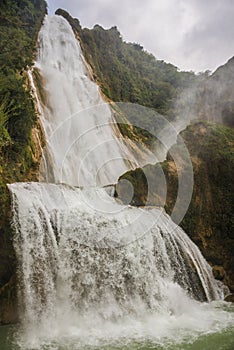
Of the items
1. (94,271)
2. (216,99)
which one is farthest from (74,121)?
(216,99)

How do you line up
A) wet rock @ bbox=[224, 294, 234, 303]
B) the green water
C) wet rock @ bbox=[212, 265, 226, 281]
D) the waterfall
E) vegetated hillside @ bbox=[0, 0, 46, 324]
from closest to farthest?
the green water, the waterfall, vegetated hillside @ bbox=[0, 0, 46, 324], wet rock @ bbox=[224, 294, 234, 303], wet rock @ bbox=[212, 265, 226, 281]

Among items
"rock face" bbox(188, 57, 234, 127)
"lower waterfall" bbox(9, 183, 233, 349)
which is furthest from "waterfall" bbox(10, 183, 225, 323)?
"rock face" bbox(188, 57, 234, 127)

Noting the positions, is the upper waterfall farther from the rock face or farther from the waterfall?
the rock face

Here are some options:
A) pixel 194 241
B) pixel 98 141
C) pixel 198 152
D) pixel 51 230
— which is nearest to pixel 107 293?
pixel 51 230

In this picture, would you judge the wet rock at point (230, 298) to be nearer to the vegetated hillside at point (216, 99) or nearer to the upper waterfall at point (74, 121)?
the upper waterfall at point (74, 121)

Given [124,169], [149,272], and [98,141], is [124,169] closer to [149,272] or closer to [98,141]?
[98,141]
